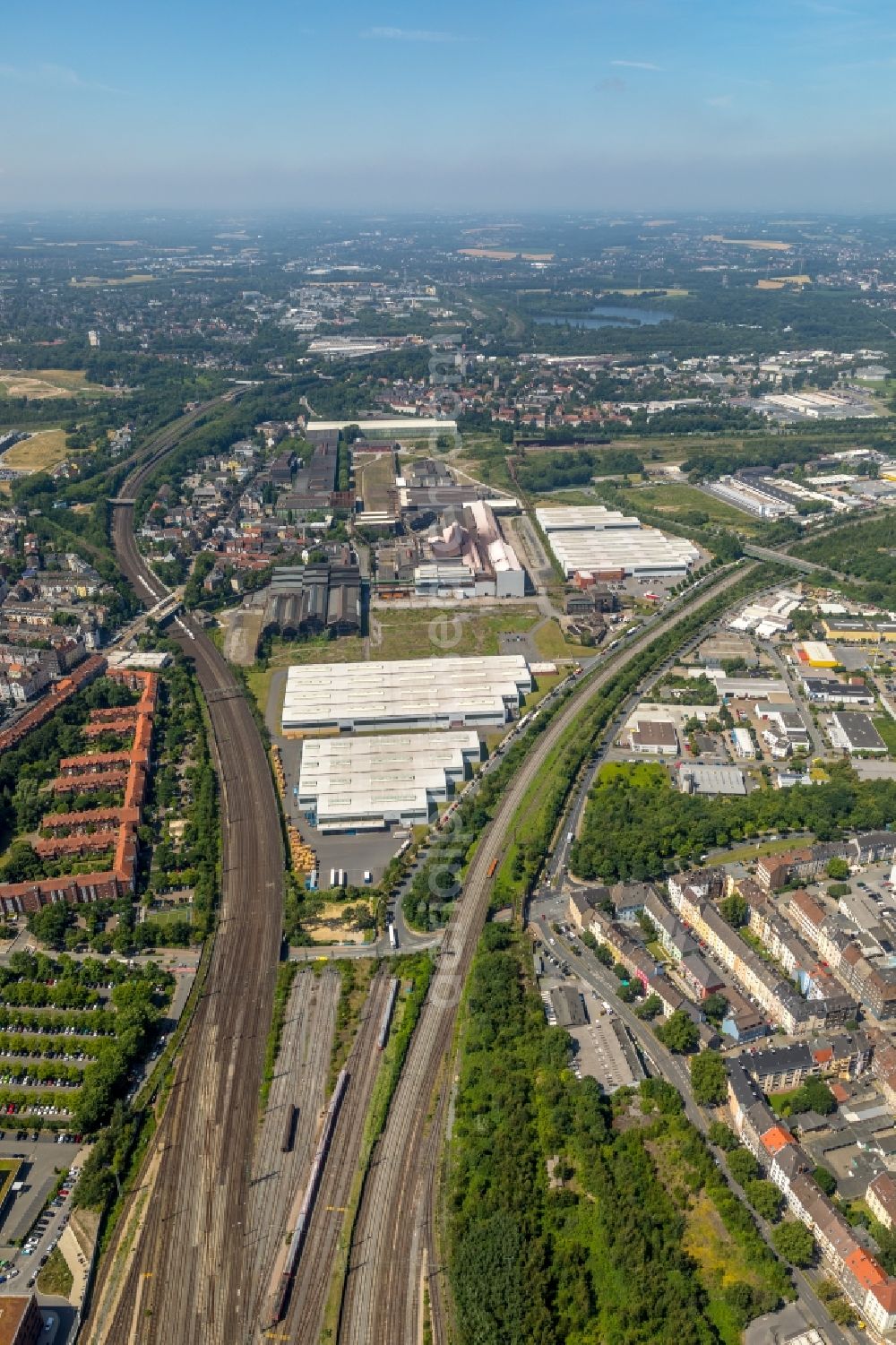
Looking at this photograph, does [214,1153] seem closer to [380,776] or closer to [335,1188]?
[335,1188]

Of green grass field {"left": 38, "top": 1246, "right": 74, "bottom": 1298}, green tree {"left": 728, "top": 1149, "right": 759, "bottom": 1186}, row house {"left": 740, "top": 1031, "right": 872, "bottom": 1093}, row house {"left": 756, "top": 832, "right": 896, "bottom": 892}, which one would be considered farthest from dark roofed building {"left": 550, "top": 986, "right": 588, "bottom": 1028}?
green grass field {"left": 38, "top": 1246, "right": 74, "bottom": 1298}

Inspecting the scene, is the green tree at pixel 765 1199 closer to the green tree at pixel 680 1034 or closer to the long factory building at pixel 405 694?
the green tree at pixel 680 1034

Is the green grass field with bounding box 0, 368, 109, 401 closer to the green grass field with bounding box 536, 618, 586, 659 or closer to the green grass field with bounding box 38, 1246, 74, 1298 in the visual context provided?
the green grass field with bounding box 536, 618, 586, 659

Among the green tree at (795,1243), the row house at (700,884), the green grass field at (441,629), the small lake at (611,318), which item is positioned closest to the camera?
the green tree at (795,1243)

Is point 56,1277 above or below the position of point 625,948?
below

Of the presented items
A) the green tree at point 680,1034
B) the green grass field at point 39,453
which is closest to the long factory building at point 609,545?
the green tree at point 680,1034

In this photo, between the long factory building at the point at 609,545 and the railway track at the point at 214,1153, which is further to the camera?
the long factory building at the point at 609,545

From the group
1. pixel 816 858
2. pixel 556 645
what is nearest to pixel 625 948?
pixel 816 858
